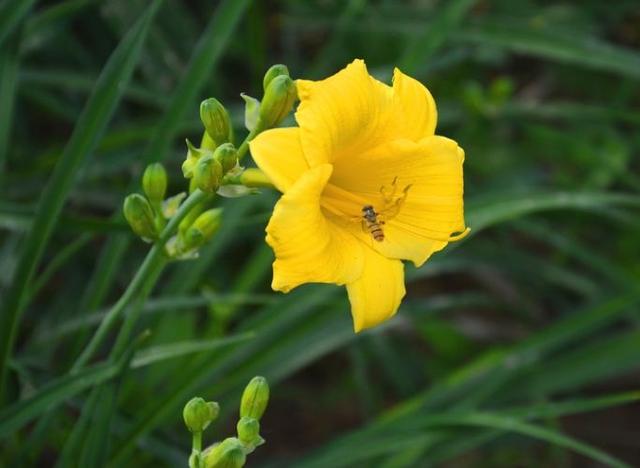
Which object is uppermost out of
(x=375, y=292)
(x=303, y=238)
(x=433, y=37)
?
(x=303, y=238)

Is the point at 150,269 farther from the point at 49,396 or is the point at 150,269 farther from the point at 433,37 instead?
the point at 433,37

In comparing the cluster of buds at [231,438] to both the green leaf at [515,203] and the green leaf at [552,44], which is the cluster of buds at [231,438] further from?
the green leaf at [552,44]

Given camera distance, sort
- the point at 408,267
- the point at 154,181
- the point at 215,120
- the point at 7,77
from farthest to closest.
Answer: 1. the point at 408,267
2. the point at 7,77
3. the point at 154,181
4. the point at 215,120

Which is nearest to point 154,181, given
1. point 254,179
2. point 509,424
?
point 254,179

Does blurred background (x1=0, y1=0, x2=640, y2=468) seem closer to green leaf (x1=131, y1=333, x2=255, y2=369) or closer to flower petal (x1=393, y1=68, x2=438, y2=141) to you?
green leaf (x1=131, y1=333, x2=255, y2=369)

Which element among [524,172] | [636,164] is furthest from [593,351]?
[636,164]

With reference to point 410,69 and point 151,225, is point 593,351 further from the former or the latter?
point 151,225

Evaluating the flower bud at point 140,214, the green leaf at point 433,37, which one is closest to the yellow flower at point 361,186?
the flower bud at point 140,214
